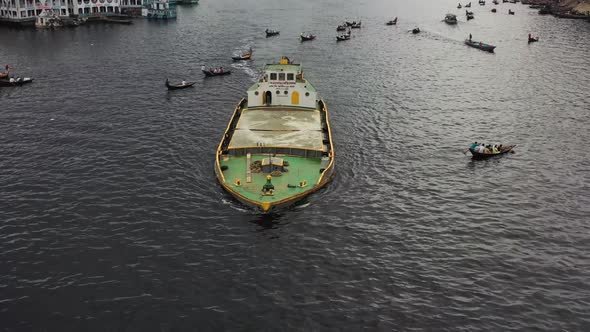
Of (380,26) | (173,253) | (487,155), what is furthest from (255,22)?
(173,253)

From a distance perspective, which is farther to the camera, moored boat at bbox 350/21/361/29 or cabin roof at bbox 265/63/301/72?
moored boat at bbox 350/21/361/29

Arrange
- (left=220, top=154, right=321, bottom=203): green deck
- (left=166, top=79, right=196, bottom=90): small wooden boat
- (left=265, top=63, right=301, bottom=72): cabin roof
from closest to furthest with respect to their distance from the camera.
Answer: (left=220, top=154, right=321, bottom=203): green deck, (left=265, top=63, right=301, bottom=72): cabin roof, (left=166, top=79, right=196, bottom=90): small wooden boat

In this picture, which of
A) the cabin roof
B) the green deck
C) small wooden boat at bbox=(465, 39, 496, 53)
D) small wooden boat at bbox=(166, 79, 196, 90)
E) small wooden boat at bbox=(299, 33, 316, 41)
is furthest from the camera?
small wooden boat at bbox=(299, 33, 316, 41)

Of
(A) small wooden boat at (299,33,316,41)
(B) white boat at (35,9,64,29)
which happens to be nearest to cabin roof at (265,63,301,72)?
(A) small wooden boat at (299,33,316,41)

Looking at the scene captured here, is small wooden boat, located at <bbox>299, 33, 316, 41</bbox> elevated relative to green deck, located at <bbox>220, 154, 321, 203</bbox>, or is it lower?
elevated

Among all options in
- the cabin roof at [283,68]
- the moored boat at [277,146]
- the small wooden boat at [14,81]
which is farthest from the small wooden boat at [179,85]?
the cabin roof at [283,68]

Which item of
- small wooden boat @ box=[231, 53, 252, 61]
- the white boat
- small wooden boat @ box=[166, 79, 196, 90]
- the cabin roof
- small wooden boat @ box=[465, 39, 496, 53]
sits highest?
the white boat

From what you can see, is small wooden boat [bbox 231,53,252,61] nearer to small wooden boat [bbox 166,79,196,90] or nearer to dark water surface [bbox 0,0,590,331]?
dark water surface [bbox 0,0,590,331]
